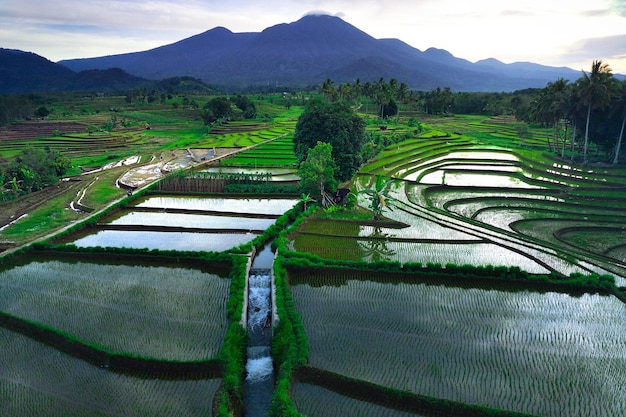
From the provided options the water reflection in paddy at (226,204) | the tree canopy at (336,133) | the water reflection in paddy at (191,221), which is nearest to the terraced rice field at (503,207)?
the tree canopy at (336,133)

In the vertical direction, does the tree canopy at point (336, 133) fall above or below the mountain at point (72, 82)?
below

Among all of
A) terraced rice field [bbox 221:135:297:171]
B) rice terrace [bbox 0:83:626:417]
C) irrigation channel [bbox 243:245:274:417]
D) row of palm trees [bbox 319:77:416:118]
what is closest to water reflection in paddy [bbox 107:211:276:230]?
rice terrace [bbox 0:83:626:417]

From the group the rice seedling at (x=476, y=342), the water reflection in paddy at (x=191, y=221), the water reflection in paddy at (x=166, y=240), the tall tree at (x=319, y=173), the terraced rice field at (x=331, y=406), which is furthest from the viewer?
the tall tree at (x=319, y=173)

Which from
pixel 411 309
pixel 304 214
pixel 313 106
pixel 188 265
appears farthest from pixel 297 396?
pixel 313 106

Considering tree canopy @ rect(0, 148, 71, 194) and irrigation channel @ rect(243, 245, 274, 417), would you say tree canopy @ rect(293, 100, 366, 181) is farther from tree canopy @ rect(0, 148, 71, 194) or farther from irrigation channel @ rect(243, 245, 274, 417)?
tree canopy @ rect(0, 148, 71, 194)

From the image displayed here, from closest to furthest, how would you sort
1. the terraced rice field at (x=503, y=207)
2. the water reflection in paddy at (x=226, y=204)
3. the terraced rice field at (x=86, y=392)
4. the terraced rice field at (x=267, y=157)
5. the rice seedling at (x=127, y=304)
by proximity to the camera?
the terraced rice field at (x=86, y=392) → the rice seedling at (x=127, y=304) → the terraced rice field at (x=503, y=207) → the water reflection in paddy at (x=226, y=204) → the terraced rice field at (x=267, y=157)

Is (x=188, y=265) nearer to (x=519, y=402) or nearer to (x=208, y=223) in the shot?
(x=208, y=223)

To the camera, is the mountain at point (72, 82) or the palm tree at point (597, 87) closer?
the palm tree at point (597, 87)

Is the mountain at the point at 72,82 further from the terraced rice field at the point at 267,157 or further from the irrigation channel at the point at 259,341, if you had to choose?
the irrigation channel at the point at 259,341
